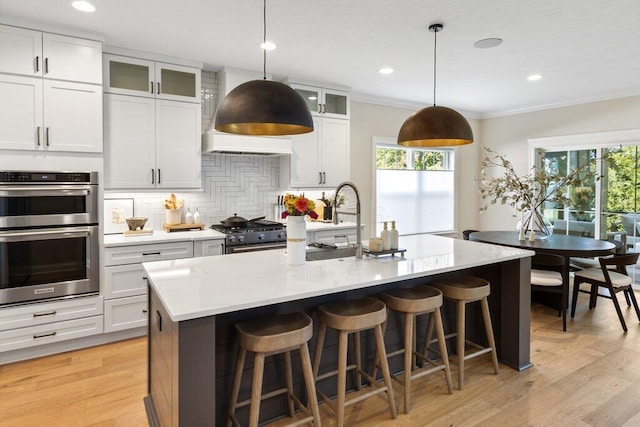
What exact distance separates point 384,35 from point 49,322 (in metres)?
3.76

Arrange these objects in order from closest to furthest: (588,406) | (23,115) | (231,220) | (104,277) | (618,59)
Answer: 1. (588,406)
2. (23,115)
3. (104,277)
4. (618,59)
5. (231,220)

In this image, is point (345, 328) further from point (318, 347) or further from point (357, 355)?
point (357, 355)

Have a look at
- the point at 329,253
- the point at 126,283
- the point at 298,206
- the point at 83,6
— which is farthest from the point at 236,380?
the point at 83,6

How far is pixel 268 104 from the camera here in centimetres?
192

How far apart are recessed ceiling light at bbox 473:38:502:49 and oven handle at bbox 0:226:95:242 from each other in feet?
12.5

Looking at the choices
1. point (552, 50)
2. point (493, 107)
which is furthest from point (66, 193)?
point (493, 107)

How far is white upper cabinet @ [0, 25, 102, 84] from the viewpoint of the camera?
312 centimetres

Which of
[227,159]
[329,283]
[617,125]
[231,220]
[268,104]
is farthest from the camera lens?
[617,125]

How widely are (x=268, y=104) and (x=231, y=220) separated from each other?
2613 mm

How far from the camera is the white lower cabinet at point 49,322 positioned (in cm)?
316

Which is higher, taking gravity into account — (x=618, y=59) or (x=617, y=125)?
(x=618, y=59)

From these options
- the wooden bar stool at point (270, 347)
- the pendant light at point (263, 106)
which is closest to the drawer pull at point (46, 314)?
the wooden bar stool at point (270, 347)

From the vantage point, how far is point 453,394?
2678 millimetres

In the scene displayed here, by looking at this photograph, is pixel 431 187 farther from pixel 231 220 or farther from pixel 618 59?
pixel 231 220
